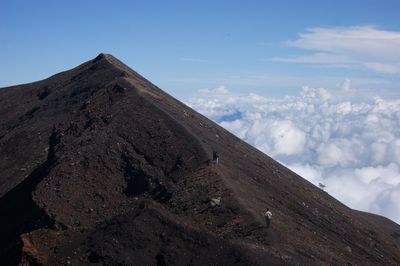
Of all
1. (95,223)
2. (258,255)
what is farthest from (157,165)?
(258,255)

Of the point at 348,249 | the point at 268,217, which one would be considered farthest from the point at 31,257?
the point at 348,249

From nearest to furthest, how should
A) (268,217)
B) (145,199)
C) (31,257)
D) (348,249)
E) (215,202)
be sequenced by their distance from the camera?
(31,257), (268,217), (215,202), (145,199), (348,249)

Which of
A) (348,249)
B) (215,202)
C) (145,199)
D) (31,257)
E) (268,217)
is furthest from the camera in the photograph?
(348,249)

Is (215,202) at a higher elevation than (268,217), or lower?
lower

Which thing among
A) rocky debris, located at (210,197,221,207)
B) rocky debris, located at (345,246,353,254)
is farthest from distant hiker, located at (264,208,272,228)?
rocky debris, located at (345,246,353,254)

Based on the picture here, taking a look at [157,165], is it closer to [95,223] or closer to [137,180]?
[137,180]

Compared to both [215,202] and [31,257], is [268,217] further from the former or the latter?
[31,257]

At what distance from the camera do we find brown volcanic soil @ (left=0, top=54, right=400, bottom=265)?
1136 inches

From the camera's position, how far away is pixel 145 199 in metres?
33.5

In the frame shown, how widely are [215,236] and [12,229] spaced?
575 inches

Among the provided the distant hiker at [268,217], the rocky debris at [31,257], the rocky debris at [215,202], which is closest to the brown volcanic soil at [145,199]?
the rocky debris at [31,257]

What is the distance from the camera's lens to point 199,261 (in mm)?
27703

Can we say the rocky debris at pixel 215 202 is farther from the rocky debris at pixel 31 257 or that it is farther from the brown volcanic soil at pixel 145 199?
the rocky debris at pixel 31 257

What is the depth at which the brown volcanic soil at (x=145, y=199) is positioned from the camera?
28.8m
